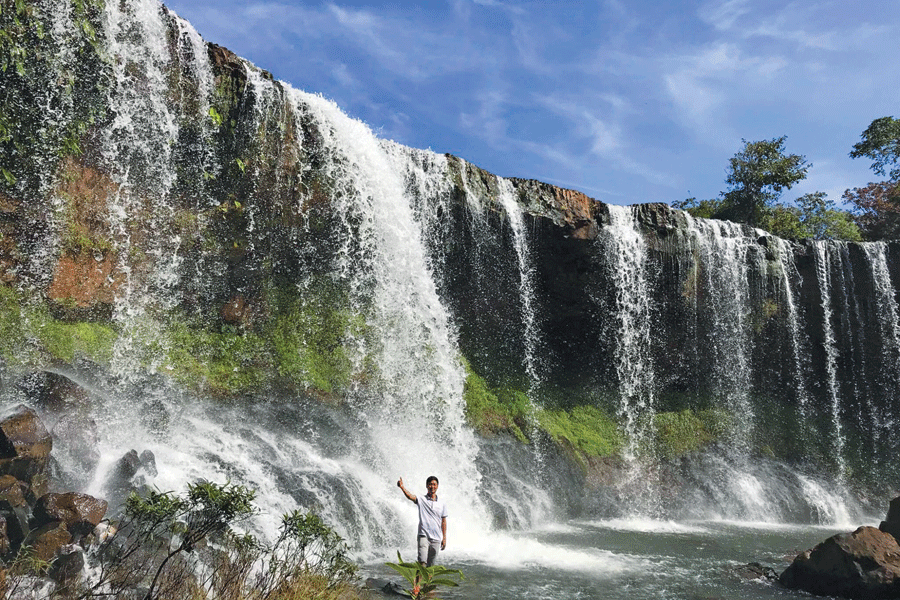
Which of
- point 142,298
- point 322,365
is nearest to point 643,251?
point 322,365

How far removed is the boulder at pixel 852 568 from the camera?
27.7ft

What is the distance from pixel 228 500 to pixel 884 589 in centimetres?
884

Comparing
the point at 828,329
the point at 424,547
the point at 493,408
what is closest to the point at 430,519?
the point at 424,547

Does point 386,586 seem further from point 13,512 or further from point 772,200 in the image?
point 772,200

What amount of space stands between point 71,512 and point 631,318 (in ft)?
54.7

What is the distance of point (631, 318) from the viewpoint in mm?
20203

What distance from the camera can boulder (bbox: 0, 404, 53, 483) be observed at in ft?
27.2

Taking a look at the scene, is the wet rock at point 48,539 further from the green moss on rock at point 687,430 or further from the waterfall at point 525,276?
the green moss on rock at point 687,430

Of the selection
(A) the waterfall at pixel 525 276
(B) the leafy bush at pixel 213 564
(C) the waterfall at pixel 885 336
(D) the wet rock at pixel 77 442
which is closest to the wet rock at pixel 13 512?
(D) the wet rock at pixel 77 442

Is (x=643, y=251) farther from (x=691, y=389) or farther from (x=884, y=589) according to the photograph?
(x=884, y=589)

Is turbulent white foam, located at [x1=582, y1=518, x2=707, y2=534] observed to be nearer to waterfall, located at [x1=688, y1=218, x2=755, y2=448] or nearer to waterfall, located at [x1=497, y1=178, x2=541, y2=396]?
waterfall, located at [x1=497, y1=178, x2=541, y2=396]

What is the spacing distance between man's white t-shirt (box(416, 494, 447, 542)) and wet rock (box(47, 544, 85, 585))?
3.56m

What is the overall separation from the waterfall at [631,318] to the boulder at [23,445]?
52.2 feet

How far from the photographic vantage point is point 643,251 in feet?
66.4
